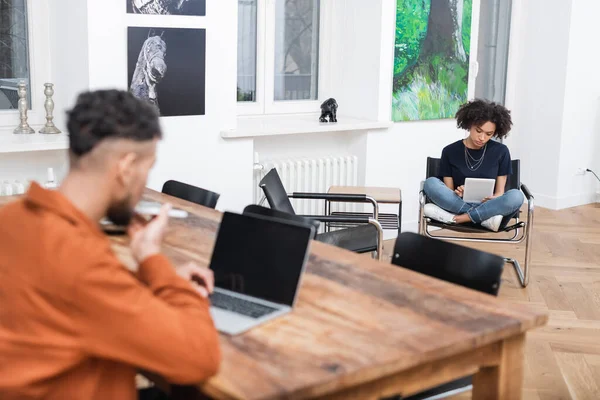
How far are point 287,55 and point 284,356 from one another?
4351 mm

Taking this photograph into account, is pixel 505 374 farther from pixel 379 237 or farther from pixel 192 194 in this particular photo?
pixel 379 237

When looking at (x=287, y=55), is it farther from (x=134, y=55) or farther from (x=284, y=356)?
(x=284, y=356)

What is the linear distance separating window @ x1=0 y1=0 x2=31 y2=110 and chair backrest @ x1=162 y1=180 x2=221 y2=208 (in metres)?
1.25

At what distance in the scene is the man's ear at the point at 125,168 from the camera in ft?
5.86

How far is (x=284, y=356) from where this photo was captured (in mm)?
1943

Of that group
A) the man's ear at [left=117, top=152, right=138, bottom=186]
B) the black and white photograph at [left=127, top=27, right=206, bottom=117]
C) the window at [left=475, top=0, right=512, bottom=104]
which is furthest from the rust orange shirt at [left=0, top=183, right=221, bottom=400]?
the window at [left=475, top=0, right=512, bottom=104]

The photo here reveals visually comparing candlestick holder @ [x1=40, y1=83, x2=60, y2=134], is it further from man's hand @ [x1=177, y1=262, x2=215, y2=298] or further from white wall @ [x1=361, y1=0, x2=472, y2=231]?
man's hand @ [x1=177, y1=262, x2=215, y2=298]

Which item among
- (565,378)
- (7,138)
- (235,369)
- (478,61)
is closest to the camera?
(235,369)

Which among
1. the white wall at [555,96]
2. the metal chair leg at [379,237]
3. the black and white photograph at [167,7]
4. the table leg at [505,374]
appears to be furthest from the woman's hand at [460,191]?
the table leg at [505,374]

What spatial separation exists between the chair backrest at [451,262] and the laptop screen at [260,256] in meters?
0.75

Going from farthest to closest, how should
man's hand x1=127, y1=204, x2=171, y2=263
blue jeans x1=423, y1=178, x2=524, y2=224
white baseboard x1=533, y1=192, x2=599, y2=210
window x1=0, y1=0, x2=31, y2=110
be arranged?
white baseboard x1=533, y1=192, x2=599, y2=210
blue jeans x1=423, y1=178, x2=524, y2=224
window x1=0, y1=0, x2=31, y2=110
man's hand x1=127, y1=204, x2=171, y2=263

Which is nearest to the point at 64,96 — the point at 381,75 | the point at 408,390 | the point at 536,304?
the point at 381,75

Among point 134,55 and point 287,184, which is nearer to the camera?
point 134,55

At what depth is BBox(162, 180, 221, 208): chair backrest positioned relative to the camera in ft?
12.6
